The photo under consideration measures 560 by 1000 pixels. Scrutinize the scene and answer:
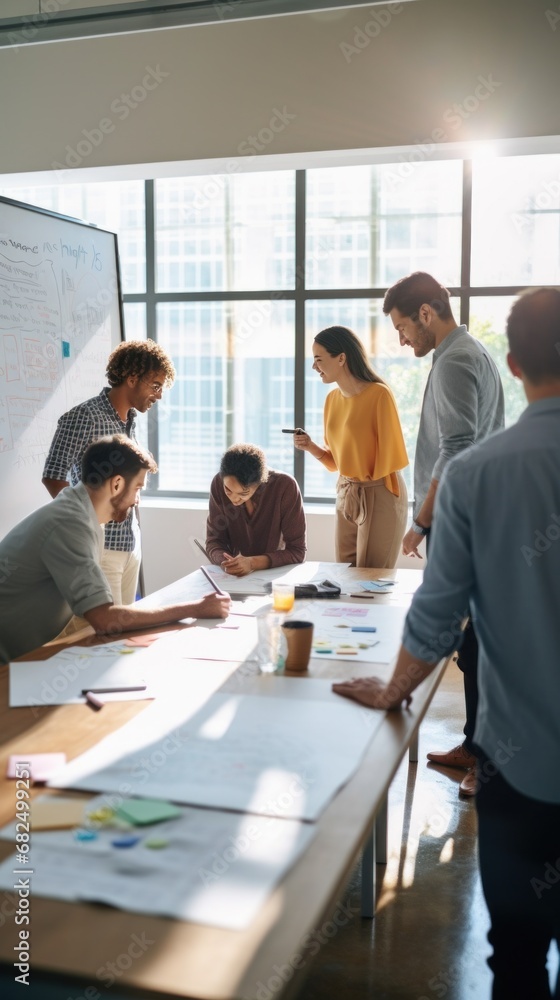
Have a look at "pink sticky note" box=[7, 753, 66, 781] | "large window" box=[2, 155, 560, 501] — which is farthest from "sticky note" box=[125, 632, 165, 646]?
"large window" box=[2, 155, 560, 501]

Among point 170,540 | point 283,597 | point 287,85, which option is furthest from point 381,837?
point 287,85

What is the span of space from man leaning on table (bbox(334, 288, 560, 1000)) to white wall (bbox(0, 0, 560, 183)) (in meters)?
3.29

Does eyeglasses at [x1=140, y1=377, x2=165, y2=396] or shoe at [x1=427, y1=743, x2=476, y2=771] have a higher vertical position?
eyeglasses at [x1=140, y1=377, x2=165, y2=396]

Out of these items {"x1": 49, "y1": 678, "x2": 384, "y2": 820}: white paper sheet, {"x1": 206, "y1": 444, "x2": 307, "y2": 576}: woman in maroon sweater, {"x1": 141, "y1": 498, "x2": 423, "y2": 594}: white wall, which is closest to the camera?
{"x1": 49, "y1": 678, "x2": 384, "y2": 820}: white paper sheet

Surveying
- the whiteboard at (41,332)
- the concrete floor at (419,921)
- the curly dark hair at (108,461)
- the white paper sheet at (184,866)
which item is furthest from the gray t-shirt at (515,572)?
the whiteboard at (41,332)

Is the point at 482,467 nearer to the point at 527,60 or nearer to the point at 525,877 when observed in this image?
the point at 525,877

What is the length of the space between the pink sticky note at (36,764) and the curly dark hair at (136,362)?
184 cm

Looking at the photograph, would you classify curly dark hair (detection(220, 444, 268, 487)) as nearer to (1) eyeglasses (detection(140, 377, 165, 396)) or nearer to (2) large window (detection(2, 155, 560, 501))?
(1) eyeglasses (detection(140, 377, 165, 396))

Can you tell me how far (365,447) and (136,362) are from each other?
95 cm

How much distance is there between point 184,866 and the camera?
103 centimetres

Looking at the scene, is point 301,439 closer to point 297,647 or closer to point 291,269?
point 297,647

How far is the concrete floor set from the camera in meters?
1.89

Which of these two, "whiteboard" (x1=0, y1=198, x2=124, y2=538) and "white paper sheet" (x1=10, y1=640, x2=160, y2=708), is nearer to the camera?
"white paper sheet" (x1=10, y1=640, x2=160, y2=708)

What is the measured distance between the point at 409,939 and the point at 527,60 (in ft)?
12.2
